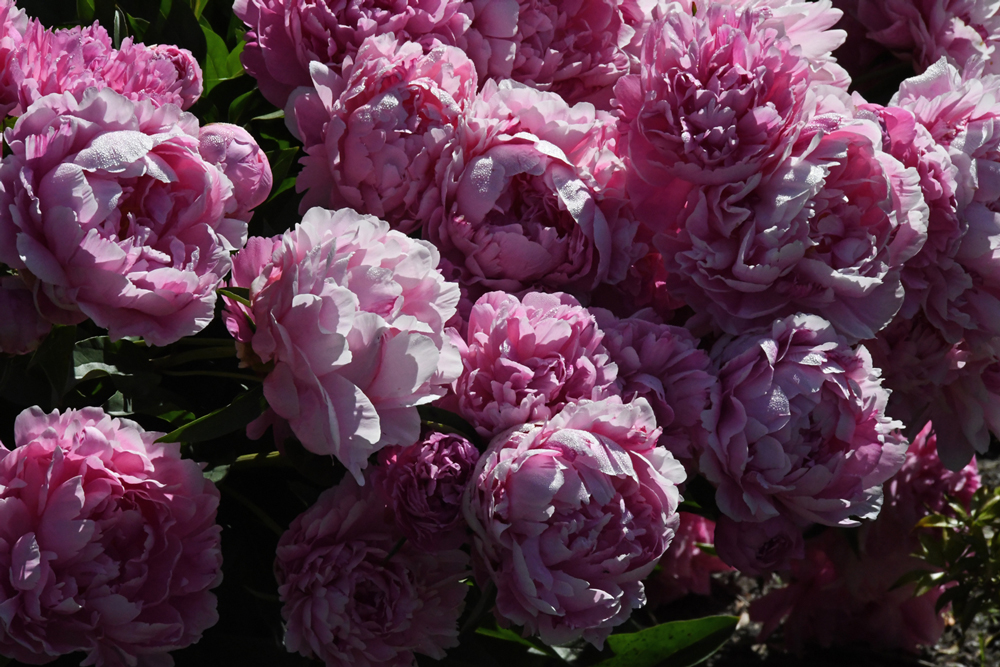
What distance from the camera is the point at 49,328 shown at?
73 cm

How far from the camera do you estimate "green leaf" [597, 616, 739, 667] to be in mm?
1190

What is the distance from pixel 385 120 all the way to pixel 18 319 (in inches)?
14.0

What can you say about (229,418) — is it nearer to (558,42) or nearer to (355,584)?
(355,584)

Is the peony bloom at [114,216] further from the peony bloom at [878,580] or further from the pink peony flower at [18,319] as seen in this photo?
the peony bloom at [878,580]

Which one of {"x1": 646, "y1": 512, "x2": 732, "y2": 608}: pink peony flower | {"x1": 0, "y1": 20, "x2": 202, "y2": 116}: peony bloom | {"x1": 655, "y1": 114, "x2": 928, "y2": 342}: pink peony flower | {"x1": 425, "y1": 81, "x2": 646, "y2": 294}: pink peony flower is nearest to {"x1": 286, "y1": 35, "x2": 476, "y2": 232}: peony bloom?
{"x1": 425, "y1": 81, "x2": 646, "y2": 294}: pink peony flower

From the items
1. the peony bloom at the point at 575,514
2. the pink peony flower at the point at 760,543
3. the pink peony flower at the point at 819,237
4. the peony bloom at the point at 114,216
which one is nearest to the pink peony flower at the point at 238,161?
the peony bloom at the point at 114,216

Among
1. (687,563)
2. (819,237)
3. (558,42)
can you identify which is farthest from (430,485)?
(687,563)

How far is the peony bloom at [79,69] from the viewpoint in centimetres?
79

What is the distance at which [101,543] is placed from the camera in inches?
29.2

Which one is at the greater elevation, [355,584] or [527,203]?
[527,203]

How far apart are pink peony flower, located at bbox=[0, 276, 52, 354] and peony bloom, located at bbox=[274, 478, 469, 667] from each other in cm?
26

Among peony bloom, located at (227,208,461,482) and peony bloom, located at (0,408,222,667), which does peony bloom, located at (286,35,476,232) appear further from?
peony bloom, located at (0,408,222,667)

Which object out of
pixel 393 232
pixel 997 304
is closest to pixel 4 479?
pixel 393 232

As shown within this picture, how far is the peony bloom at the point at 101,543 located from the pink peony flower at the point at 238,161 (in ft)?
0.65
